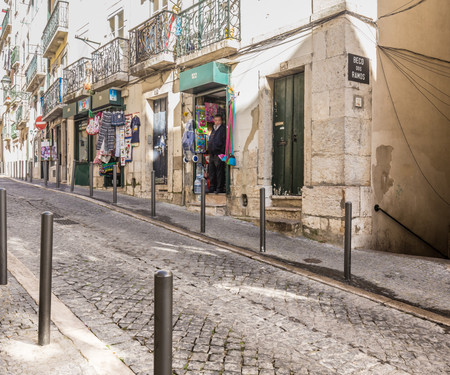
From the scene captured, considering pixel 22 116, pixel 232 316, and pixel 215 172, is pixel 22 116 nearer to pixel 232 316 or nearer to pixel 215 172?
pixel 215 172

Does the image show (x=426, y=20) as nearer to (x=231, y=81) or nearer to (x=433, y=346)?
(x=231, y=81)

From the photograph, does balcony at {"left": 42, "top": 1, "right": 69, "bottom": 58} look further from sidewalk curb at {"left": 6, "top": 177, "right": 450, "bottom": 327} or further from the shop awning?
sidewalk curb at {"left": 6, "top": 177, "right": 450, "bottom": 327}

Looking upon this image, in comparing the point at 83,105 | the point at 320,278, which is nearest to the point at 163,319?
the point at 320,278

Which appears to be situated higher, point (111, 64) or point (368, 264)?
point (111, 64)

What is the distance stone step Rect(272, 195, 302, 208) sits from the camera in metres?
7.98

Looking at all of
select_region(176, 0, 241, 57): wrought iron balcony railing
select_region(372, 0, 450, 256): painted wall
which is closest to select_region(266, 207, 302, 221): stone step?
select_region(372, 0, 450, 256): painted wall

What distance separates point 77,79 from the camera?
17031 mm

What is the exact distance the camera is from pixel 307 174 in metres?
7.56

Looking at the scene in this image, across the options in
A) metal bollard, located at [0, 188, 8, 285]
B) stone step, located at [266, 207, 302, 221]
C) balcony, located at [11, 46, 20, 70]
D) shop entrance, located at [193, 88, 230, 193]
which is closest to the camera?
metal bollard, located at [0, 188, 8, 285]

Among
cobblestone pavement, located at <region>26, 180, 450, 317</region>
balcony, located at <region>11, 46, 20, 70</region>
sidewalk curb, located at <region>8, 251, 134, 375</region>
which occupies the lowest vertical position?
cobblestone pavement, located at <region>26, 180, 450, 317</region>

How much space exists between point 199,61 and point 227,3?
1.55 metres

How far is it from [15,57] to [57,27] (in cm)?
1599

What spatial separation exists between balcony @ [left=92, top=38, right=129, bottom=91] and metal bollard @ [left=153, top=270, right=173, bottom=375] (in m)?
12.7

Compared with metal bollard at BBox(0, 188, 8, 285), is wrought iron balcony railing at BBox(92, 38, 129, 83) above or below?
above
